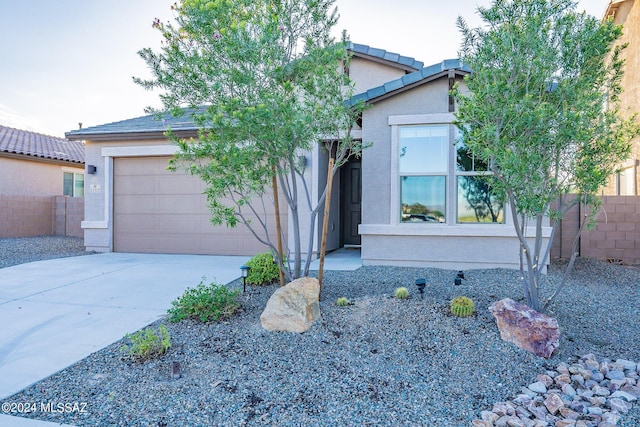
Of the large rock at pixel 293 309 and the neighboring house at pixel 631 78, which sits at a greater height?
the neighboring house at pixel 631 78

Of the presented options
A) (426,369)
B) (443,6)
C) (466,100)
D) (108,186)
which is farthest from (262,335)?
(108,186)

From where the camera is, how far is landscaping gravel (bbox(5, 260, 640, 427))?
276cm

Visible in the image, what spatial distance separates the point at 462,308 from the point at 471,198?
3.63 metres

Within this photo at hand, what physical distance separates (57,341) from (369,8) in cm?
752

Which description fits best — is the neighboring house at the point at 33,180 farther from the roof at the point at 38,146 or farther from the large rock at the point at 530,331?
the large rock at the point at 530,331

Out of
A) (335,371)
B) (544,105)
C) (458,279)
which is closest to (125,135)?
(458,279)

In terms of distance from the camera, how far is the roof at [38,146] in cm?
1481

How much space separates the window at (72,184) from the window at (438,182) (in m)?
14.9

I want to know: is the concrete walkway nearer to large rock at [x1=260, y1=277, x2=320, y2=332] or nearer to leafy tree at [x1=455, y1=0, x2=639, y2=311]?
large rock at [x1=260, y1=277, x2=320, y2=332]

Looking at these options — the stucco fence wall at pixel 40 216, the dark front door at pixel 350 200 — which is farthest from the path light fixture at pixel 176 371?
the stucco fence wall at pixel 40 216

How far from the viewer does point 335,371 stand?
10.7 ft

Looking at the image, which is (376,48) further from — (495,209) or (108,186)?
(108,186)

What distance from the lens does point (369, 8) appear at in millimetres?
7906

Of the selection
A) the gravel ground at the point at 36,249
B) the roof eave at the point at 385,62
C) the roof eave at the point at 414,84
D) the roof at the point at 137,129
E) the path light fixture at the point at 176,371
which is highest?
the roof eave at the point at 385,62
